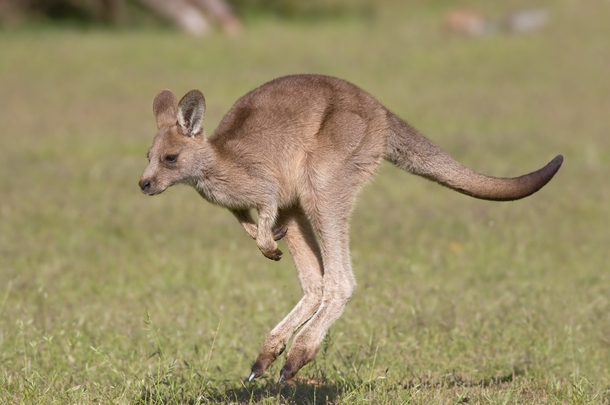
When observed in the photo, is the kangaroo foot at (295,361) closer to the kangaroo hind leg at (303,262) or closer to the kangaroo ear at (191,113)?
the kangaroo hind leg at (303,262)

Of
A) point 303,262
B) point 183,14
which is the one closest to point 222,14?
point 183,14

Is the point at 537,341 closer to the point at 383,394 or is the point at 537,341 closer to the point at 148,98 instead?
the point at 383,394

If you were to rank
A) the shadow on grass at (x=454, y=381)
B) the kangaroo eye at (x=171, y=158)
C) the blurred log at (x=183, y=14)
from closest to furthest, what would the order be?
the kangaroo eye at (x=171, y=158)
the shadow on grass at (x=454, y=381)
the blurred log at (x=183, y=14)

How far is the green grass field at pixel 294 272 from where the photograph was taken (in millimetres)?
5637

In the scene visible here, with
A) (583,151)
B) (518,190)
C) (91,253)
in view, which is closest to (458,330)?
(518,190)

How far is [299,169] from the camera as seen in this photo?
17.2 ft

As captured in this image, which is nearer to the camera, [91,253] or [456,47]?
[91,253]

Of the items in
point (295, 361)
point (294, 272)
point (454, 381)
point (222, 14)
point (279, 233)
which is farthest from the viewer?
point (222, 14)

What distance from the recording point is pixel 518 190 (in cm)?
523

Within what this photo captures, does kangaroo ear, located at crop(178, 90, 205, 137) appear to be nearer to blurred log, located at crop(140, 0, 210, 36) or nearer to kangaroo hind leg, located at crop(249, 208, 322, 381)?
kangaroo hind leg, located at crop(249, 208, 322, 381)

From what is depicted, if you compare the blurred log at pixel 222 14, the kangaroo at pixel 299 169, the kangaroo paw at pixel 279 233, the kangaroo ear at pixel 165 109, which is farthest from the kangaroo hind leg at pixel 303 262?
the blurred log at pixel 222 14

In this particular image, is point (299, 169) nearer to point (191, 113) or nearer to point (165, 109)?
point (191, 113)

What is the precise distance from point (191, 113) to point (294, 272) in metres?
3.68

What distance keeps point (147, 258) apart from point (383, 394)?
4112 millimetres
